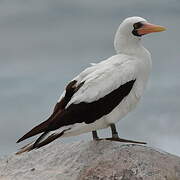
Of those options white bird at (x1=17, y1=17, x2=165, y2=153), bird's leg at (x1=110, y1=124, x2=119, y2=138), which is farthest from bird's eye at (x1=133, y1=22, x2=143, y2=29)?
bird's leg at (x1=110, y1=124, x2=119, y2=138)

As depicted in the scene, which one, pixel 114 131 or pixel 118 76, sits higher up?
pixel 118 76

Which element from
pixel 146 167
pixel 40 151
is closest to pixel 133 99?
pixel 146 167

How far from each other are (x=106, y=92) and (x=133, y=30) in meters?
1.12

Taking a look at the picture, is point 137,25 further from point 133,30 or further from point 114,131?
point 114,131

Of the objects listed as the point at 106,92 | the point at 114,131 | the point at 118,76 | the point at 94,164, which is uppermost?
the point at 118,76

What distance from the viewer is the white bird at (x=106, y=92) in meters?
9.09

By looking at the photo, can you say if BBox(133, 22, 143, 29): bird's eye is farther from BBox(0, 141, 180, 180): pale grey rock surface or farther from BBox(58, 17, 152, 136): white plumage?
BBox(0, 141, 180, 180): pale grey rock surface

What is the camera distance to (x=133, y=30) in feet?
31.8

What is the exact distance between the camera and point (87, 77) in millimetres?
9375

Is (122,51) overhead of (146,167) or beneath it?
overhead

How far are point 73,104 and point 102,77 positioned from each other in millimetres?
586

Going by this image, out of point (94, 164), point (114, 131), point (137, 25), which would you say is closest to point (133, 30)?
point (137, 25)

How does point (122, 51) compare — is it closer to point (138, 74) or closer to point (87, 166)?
point (138, 74)

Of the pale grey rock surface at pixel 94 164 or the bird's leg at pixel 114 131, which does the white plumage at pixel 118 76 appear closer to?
the bird's leg at pixel 114 131
